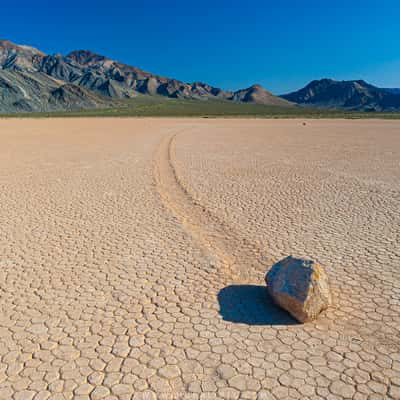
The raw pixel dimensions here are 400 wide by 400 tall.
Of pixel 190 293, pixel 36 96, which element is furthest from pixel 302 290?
pixel 36 96

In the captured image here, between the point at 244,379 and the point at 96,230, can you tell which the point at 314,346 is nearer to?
the point at 244,379

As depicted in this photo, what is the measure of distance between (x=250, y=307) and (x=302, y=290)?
2.45 feet

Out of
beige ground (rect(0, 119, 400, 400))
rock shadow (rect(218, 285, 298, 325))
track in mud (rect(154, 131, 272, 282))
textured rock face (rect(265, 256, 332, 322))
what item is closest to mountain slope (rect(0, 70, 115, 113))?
track in mud (rect(154, 131, 272, 282))

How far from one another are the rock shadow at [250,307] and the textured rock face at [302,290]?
0.45 feet

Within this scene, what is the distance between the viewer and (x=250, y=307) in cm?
466

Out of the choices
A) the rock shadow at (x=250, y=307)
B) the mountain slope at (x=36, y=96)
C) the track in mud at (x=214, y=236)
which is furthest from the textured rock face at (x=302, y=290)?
the mountain slope at (x=36, y=96)

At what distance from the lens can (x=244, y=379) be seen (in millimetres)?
3439

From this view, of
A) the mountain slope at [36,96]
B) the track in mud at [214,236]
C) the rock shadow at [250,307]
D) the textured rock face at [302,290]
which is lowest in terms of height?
the rock shadow at [250,307]

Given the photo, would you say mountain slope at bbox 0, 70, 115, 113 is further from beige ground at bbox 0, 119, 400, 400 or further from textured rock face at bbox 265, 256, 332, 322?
textured rock face at bbox 265, 256, 332, 322

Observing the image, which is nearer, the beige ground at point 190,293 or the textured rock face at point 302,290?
the beige ground at point 190,293

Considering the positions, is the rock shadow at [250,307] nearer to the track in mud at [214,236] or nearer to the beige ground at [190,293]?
the beige ground at [190,293]

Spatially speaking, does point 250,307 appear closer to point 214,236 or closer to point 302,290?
point 302,290

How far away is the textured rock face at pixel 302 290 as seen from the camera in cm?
425

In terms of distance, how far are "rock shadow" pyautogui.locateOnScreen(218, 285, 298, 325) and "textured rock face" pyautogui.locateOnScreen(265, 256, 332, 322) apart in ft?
0.45
